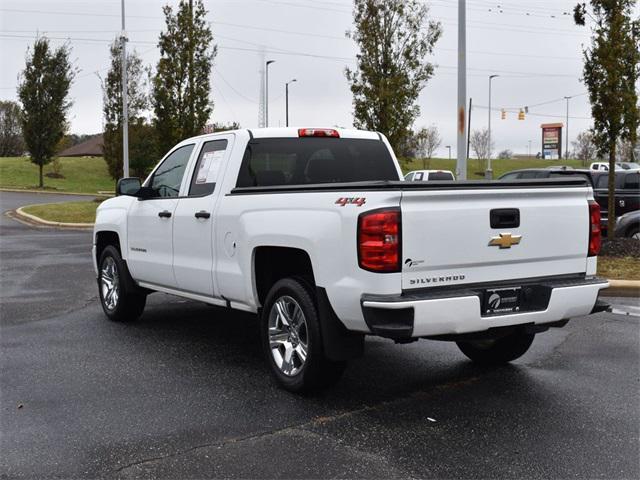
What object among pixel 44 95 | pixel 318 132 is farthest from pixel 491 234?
pixel 44 95

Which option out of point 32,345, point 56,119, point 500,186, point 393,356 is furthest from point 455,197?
point 56,119

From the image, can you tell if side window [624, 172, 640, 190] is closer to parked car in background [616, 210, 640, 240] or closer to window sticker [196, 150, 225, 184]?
parked car in background [616, 210, 640, 240]

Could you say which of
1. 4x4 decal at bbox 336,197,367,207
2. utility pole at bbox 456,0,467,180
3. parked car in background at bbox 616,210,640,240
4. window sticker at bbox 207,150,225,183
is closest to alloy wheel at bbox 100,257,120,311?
window sticker at bbox 207,150,225,183

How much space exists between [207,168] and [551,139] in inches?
4363

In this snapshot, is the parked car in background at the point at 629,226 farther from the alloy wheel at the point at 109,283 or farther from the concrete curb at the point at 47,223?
the concrete curb at the point at 47,223

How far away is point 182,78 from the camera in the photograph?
80.3 ft

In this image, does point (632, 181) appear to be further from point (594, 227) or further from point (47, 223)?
point (47, 223)

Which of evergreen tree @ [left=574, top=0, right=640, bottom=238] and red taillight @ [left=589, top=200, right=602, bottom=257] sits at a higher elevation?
evergreen tree @ [left=574, top=0, right=640, bottom=238]

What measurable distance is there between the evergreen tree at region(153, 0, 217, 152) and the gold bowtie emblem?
2045 centimetres

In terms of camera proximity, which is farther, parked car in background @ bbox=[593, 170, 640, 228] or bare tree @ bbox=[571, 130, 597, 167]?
bare tree @ bbox=[571, 130, 597, 167]

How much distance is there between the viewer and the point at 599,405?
16.4 ft

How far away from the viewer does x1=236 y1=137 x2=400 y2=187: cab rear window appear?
20.3ft

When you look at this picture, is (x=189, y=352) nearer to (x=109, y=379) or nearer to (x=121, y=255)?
(x=109, y=379)

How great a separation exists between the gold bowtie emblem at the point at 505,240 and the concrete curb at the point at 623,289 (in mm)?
5593
